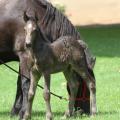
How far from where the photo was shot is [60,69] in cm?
789

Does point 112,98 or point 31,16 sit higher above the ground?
point 31,16

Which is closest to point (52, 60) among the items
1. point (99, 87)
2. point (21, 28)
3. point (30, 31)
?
point (30, 31)

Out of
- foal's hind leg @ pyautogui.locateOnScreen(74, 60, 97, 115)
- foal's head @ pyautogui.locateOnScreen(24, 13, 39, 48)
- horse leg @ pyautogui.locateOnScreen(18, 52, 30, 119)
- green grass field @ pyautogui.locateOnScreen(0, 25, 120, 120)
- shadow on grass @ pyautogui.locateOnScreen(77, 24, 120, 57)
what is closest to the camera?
foal's head @ pyautogui.locateOnScreen(24, 13, 39, 48)

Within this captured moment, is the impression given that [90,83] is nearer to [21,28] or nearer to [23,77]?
[23,77]

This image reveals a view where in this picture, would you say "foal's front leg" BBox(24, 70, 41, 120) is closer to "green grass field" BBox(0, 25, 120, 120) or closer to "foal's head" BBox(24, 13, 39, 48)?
"foal's head" BBox(24, 13, 39, 48)

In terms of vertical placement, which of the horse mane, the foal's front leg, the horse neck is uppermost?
the horse neck

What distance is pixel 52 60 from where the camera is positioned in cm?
768

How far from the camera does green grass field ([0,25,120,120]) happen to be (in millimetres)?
9064

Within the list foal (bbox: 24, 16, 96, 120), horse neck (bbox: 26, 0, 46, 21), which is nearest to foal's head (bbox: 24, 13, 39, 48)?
foal (bbox: 24, 16, 96, 120)

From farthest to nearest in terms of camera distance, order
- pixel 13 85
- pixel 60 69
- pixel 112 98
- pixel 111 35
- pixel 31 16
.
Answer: pixel 111 35 → pixel 13 85 → pixel 112 98 → pixel 60 69 → pixel 31 16

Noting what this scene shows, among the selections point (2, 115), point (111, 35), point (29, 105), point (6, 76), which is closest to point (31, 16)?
point (29, 105)

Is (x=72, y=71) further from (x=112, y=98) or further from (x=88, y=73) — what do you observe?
(x=112, y=98)

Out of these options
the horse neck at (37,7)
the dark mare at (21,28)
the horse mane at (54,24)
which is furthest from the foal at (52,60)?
the horse neck at (37,7)

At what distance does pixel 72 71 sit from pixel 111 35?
1684 cm
